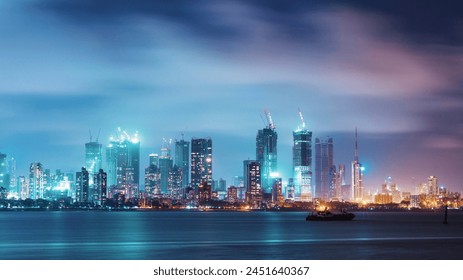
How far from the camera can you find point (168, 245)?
5581 cm

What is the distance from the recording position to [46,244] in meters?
58.0

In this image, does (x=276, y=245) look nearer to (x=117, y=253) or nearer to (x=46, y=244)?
(x=117, y=253)
